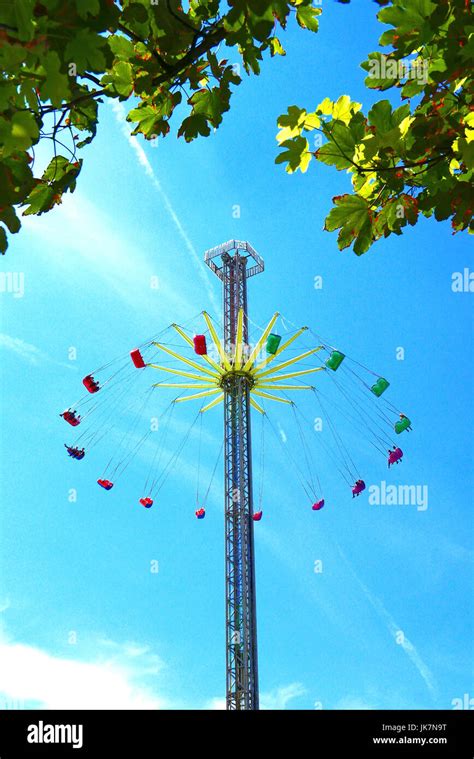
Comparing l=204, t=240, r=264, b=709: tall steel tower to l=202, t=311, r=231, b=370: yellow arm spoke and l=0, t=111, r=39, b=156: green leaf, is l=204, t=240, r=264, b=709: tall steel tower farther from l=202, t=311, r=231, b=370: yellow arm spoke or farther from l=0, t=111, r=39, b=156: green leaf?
l=0, t=111, r=39, b=156: green leaf

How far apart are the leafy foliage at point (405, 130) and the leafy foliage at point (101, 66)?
17.5 inches

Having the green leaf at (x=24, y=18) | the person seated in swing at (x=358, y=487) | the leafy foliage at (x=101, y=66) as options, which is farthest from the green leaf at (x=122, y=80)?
the person seated in swing at (x=358, y=487)

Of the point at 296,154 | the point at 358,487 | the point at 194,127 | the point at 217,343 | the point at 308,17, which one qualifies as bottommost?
the point at 296,154

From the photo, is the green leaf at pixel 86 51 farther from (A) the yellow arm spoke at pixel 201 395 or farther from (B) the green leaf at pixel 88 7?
(A) the yellow arm spoke at pixel 201 395

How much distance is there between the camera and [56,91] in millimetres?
2115

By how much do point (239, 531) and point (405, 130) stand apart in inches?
869

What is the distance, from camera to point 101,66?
2.15 m

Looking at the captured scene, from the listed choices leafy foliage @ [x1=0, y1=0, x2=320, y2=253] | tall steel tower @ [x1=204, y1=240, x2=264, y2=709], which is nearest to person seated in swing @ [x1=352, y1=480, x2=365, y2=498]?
tall steel tower @ [x1=204, y1=240, x2=264, y2=709]

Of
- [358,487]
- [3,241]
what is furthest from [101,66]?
[358,487]

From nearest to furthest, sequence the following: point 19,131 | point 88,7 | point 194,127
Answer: point 88,7, point 19,131, point 194,127

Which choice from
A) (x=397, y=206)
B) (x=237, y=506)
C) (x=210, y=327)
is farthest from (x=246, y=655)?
(x=397, y=206)

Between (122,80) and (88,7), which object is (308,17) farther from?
(88,7)

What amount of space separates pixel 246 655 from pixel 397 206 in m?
22.0
